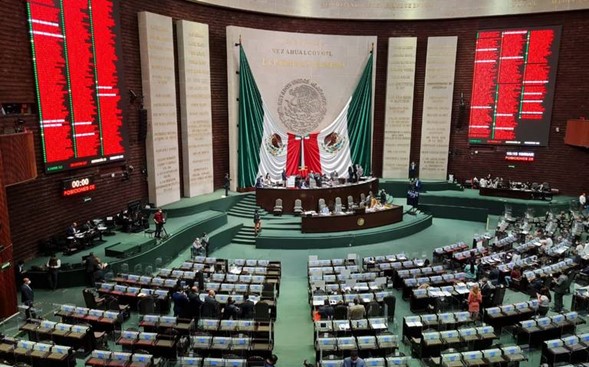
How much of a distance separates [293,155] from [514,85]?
13252 millimetres

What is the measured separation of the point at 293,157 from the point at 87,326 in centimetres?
1727

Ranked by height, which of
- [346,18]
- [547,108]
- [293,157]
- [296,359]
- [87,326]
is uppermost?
[346,18]

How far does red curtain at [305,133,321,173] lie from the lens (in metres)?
26.3

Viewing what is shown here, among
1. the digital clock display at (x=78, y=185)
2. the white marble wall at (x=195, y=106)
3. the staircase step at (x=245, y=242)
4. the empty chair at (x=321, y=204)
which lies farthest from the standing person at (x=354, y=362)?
the white marble wall at (x=195, y=106)

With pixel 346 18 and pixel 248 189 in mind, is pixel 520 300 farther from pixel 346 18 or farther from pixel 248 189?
pixel 346 18

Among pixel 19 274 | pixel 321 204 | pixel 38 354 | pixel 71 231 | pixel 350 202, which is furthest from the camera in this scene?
pixel 350 202

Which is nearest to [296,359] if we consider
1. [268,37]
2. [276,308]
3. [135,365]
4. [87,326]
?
[276,308]

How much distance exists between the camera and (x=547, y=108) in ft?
80.4

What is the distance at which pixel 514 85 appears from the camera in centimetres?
2491

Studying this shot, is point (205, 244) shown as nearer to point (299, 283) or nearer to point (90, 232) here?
point (90, 232)

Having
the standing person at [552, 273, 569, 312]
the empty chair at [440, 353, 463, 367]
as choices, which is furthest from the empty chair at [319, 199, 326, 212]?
the empty chair at [440, 353, 463, 367]

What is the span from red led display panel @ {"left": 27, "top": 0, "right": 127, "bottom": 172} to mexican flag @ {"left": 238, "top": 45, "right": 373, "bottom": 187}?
7.49m

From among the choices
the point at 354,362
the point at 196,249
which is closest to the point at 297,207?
the point at 196,249

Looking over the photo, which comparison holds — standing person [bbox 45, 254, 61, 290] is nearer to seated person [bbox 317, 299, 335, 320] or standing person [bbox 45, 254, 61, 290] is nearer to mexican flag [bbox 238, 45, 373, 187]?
seated person [bbox 317, 299, 335, 320]
